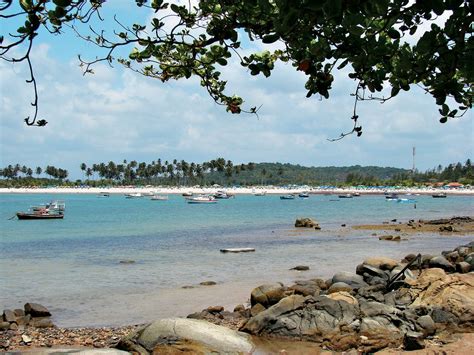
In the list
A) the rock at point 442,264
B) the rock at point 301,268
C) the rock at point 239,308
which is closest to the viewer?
the rock at point 239,308

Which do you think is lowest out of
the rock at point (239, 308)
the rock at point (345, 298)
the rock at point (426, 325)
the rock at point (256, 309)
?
the rock at point (239, 308)

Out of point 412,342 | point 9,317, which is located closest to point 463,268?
point 412,342

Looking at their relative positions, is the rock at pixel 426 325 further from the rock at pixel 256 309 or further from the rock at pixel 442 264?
the rock at pixel 442 264

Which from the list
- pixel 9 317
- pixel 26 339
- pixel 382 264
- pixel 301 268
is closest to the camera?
pixel 26 339

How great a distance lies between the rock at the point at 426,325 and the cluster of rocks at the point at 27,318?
8.74m

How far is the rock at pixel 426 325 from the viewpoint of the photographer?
948 centimetres

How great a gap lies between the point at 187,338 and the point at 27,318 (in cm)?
670

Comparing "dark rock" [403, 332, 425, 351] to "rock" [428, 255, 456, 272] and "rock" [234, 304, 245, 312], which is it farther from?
"rock" [428, 255, 456, 272]

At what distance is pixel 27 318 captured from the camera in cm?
1379

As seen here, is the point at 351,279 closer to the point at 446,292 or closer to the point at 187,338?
the point at 446,292

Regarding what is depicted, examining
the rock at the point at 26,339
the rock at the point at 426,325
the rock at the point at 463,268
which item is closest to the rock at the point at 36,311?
the rock at the point at 26,339

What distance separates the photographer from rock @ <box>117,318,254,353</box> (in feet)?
29.3

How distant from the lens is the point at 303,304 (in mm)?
10758

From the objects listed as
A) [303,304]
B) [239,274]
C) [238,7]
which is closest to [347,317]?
[303,304]
